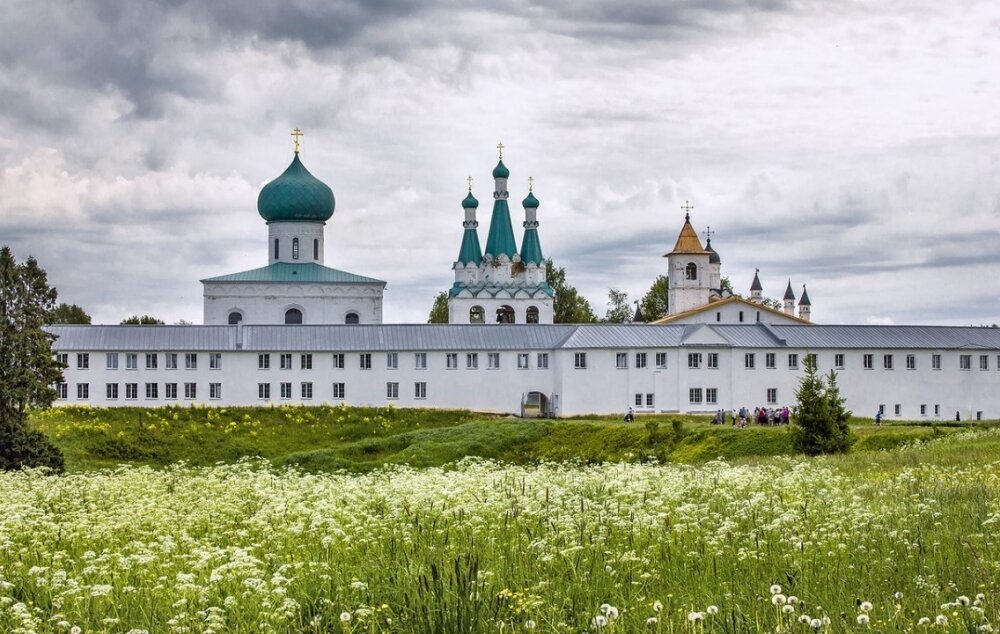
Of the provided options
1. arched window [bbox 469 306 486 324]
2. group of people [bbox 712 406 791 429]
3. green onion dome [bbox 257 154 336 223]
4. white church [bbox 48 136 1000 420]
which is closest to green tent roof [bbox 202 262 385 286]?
green onion dome [bbox 257 154 336 223]

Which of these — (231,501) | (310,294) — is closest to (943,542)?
(231,501)

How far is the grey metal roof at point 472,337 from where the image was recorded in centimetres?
5734

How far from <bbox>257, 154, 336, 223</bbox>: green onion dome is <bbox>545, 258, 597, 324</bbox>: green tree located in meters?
30.7

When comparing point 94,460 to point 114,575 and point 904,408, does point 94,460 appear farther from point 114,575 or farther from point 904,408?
point 904,408

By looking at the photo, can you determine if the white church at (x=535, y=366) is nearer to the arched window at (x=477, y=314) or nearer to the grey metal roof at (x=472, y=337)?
the grey metal roof at (x=472, y=337)

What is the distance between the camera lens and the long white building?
186 feet

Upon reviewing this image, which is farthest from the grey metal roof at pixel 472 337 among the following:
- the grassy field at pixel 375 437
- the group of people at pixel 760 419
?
the group of people at pixel 760 419

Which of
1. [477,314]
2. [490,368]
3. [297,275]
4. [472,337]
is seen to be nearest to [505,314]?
[477,314]

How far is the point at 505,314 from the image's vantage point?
80.2 m

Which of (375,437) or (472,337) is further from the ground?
(472,337)

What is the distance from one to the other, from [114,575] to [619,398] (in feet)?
157

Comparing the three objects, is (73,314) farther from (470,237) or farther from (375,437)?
(375,437)

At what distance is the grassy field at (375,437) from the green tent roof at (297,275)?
21.0m

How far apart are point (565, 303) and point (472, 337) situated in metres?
45.2
